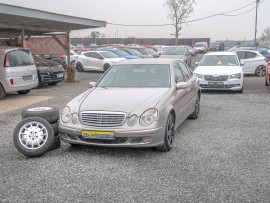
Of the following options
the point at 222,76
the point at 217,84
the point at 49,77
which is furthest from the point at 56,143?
the point at 49,77

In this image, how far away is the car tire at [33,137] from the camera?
5.28 meters

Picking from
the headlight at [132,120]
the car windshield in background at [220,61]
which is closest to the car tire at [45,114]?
the headlight at [132,120]

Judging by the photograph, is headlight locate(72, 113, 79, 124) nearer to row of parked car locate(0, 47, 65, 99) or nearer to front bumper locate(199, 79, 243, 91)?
row of parked car locate(0, 47, 65, 99)

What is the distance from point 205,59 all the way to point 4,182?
10.4m

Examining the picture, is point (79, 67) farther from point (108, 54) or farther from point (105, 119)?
point (105, 119)

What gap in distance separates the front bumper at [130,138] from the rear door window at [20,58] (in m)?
6.49

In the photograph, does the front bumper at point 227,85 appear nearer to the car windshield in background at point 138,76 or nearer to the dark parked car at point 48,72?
the car windshield in background at point 138,76

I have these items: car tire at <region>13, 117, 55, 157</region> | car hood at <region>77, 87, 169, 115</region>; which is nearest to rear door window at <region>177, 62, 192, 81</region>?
car hood at <region>77, 87, 169, 115</region>

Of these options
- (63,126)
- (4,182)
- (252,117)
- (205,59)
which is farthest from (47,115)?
(205,59)

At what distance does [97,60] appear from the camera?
21.9 meters

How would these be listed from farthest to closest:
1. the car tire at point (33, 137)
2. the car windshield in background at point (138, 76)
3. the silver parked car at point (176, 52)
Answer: the silver parked car at point (176, 52), the car windshield in background at point (138, 76), the car tire at point (33, 137)

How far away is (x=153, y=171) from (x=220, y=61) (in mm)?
9115

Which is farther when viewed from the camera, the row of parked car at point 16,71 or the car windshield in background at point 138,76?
the row of parked car at point 16,71

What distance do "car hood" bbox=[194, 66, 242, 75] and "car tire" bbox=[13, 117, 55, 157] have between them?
7.91 metres
